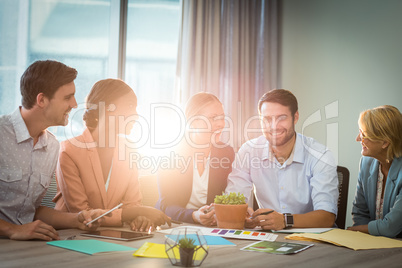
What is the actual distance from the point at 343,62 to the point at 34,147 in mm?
2560

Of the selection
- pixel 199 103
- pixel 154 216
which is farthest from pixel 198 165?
pixel 154 216

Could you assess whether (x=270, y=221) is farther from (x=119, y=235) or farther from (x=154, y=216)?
(x=119, y=235)

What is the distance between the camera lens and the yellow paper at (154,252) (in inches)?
44.8

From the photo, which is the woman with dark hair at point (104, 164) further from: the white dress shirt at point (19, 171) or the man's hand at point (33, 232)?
the man's hand at point (33, 232)

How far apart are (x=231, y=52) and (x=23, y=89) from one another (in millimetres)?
2507

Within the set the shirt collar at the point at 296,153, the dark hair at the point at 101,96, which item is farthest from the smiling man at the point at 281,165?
the dark hair at the point at 101,96

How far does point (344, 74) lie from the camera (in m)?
3.38

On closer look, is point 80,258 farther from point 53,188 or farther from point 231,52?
point 231,52

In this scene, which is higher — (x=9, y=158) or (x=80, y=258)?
(x=9, y=158)

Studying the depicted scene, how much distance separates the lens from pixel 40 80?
179 centimetres

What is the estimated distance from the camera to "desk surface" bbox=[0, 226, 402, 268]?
3.71 ft

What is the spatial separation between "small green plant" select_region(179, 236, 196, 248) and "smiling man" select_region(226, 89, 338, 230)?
110 cm

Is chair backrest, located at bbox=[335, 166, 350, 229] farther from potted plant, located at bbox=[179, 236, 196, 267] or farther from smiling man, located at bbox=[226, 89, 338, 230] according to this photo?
potted plant, located at bbox=[179, 236, 196, 267]

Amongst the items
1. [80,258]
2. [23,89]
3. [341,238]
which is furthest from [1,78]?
[341,238]
